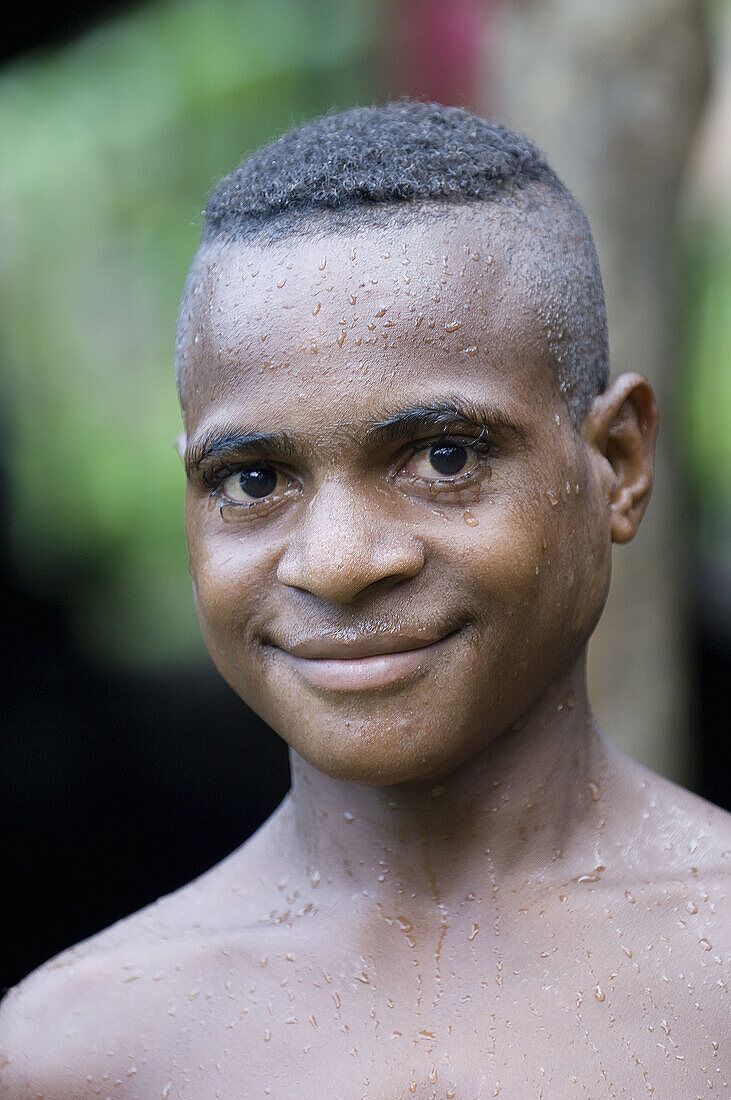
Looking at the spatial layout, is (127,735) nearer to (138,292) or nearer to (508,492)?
(138,292)

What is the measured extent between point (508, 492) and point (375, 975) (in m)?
0.72

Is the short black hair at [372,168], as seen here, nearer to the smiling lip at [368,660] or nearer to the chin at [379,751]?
the smiling lip at [368,660]

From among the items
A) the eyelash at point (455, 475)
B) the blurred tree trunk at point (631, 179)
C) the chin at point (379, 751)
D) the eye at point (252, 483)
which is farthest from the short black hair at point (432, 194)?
the blurred tree trunk at point (631, 179)

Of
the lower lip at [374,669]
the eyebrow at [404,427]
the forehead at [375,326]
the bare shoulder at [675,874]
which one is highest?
the forehead at [375,326]

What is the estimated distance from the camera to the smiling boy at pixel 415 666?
1.81 m

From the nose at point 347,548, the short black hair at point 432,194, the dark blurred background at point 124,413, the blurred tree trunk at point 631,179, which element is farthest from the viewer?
the dark blurred background at point 124,413

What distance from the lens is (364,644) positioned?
180 centimetres

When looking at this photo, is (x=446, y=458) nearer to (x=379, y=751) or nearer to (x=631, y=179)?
(x=379, y=751)

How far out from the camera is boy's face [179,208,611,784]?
5.89 ft

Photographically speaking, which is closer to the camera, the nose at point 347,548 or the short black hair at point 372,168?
the nose at point 347,548

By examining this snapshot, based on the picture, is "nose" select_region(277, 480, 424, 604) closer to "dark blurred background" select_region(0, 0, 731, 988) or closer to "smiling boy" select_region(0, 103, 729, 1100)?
"smiling boy" select_region(0, 103, 729, 1100)

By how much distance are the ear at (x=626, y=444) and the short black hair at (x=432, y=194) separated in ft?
0.12

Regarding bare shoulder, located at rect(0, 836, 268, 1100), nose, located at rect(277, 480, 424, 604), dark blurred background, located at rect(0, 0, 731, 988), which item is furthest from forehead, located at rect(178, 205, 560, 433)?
dark blurred background, located at rect(0, 0, 731, 988)

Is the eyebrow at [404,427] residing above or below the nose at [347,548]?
above
